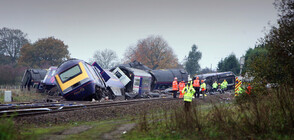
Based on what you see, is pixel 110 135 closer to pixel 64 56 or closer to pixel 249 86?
pixel 249 86

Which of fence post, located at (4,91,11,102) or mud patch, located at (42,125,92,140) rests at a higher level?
fence post, located at (4,91,11,102)

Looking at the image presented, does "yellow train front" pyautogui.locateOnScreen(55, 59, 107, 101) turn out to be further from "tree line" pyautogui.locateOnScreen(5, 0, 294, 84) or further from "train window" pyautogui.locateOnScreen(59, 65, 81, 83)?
"tree line" pyautogui.locateOnScreen(5, 0, 294, 84)

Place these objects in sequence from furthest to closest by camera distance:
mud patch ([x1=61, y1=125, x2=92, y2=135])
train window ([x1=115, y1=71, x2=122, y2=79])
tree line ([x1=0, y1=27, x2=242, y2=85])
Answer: tree line ([x1=0, y1=27, x2=242, y2=85]) < train window ([x1=115, y1=71, x2=122, y2=79]) < mud patch ([x1=61, y1=125, x2=92, y2=135])

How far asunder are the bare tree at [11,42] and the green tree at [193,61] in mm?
54450

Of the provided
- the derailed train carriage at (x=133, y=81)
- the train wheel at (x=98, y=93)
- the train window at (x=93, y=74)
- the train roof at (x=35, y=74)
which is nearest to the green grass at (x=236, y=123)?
the train window at (x=93, y=74)

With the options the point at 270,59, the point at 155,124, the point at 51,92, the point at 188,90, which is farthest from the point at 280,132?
the point at 51,92

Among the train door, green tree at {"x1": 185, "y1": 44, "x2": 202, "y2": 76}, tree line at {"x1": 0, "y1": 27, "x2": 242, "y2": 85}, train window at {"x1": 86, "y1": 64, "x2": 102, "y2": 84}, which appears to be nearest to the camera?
train window at {"x1": 86, "y1": 64, "x2": 102, "y2": 84}

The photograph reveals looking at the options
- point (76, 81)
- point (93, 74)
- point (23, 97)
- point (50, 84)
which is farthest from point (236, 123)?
point (50, 84)

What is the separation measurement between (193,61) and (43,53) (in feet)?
179

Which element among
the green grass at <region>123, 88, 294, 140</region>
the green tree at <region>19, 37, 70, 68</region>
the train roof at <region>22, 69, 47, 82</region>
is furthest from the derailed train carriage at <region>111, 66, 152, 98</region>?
the green tree at <region>19, 37, 70, 68</region>

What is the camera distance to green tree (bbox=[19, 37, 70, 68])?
59781mm

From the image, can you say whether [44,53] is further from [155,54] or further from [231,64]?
[231,64]

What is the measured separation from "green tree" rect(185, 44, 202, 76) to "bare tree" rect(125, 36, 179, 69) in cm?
2698

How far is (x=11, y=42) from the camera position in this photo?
66875 millimetres
